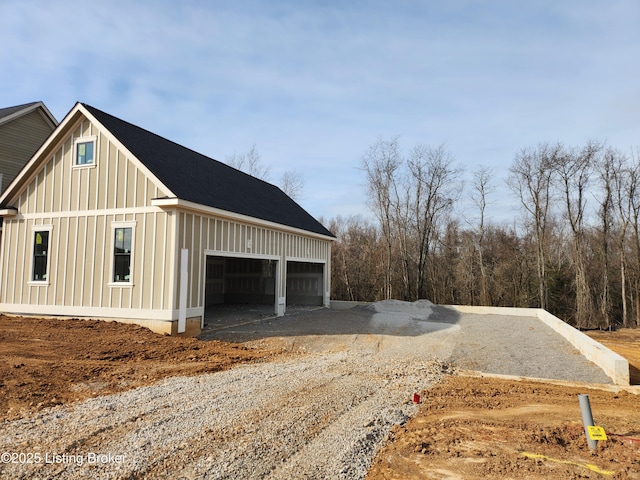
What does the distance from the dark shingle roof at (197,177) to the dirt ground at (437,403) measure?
414 centimetres

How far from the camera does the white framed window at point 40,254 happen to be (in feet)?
40.6

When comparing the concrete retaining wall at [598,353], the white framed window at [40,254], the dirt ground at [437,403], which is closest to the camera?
the dirt ground at [437,403]

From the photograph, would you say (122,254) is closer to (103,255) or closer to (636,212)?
(103,255)

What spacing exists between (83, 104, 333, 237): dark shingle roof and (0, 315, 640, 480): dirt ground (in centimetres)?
414

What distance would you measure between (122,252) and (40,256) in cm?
349

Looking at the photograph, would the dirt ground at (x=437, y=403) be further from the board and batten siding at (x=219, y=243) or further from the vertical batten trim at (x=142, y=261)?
the board and batten siding at (x=219, y=243)

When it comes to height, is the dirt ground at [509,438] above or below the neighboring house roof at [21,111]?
below

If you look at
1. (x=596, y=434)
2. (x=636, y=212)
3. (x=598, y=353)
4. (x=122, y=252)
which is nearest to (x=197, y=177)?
(x=122, y=252)

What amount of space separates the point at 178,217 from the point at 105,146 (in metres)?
3.51

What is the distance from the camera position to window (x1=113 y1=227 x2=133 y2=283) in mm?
11148

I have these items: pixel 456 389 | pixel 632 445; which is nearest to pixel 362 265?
pixel 456 389

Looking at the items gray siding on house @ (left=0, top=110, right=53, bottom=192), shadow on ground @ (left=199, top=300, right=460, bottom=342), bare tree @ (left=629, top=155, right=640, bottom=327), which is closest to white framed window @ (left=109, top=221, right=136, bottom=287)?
shadow on ground @ (left=199, top=300, right=460, bottom=342)

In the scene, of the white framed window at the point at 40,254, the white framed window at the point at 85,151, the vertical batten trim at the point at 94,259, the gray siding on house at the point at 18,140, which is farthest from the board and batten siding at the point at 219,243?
the gray siding on house at the point at 18,140

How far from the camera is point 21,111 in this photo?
57.5 feet
